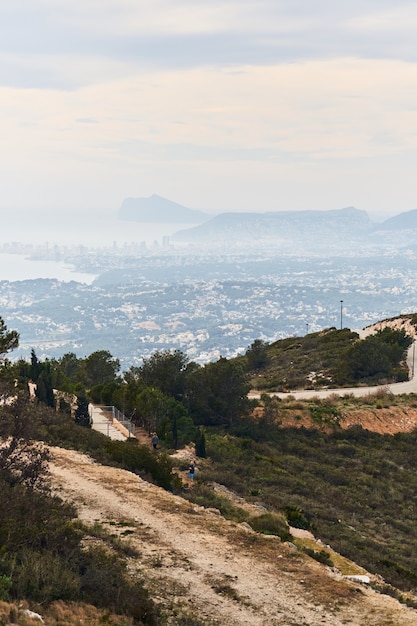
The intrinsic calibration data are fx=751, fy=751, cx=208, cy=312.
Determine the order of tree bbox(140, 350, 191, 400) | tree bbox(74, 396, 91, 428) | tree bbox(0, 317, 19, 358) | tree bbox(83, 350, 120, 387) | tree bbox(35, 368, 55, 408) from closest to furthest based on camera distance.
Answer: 1. tree bbox(0, 317, 19, 358)
2. tree bbox(74, 396, 91, 428)
3. tree bbox(35, 368, 55, 408)
4. tree bbox(140, 350, 191, 400)
5. tree bbox(83, 350, 120, 387)

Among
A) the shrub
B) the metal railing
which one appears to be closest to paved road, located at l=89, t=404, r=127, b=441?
the metal railing

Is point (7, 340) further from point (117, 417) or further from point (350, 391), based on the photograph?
point (350, 391)

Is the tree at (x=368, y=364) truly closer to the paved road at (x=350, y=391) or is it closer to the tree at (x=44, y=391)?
the paved road at (x=350, y=391)

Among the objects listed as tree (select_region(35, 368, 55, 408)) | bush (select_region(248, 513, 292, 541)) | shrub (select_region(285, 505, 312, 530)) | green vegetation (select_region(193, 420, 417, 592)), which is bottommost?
green vegetation (select_region(193, 420, 417, 592))

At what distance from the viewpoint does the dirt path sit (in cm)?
1341

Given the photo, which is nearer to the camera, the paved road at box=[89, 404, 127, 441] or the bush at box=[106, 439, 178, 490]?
the bush at box=[106, 439, 178, 490]

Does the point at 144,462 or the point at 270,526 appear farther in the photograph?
the point at 144,462

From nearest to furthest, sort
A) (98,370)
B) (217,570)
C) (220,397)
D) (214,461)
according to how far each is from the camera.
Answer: (217,570) → (214,461) → (220,397) → (98,370)

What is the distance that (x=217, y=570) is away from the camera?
49.6 feet

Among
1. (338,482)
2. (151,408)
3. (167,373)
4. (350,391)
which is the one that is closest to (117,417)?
(151,408)

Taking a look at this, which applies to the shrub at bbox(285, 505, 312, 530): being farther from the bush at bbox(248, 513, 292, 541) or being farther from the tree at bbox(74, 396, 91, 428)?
the tree at bbox(74, 396, 91, 428)

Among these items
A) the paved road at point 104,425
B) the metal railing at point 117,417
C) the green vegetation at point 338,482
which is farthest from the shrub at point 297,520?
the metal railing at point 117,417

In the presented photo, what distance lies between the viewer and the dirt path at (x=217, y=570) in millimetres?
13414

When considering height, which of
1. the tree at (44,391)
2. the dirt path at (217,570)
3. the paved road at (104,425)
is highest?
the tree at (44,391)
